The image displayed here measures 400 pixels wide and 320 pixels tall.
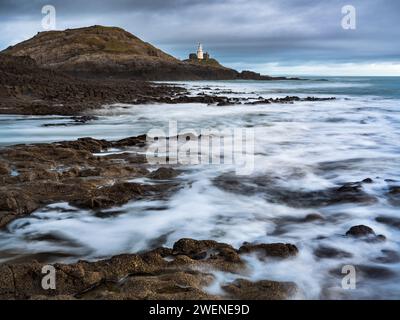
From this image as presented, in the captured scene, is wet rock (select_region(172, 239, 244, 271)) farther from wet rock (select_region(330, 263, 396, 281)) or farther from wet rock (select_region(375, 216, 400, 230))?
wet rock (select_region(375, 216, 400, 230))

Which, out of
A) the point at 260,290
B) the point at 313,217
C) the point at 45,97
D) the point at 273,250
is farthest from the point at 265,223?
the point at 45,97

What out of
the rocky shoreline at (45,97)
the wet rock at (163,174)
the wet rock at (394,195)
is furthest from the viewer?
the rocky shoreline at (45,97)

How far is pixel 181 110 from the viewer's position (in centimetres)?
1948

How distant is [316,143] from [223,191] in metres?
5.60

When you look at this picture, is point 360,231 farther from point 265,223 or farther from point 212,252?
point 212,252

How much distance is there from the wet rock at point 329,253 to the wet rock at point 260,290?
77 cm

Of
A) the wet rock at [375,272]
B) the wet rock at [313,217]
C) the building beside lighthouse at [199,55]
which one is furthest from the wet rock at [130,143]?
the building beside lighthouse at [199,55]

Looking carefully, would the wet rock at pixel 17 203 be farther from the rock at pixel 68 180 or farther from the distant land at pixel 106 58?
the distant land at pixel 106 58

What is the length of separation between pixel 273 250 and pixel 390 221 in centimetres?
185

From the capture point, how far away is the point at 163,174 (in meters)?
6.95

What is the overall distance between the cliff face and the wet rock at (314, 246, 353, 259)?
57.3 meters

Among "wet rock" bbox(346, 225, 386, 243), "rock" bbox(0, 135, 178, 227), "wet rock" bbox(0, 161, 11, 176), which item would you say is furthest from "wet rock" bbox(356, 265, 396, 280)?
"wet rock" bbox(0, 161, 11, 176)

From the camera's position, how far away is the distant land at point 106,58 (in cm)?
6209

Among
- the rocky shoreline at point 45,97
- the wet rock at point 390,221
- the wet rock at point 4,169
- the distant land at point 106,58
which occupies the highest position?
the distant land at point 106,58
